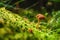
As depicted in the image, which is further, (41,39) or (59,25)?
(59,25)

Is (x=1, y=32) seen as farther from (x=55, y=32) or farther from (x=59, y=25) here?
(x=59, y=25)

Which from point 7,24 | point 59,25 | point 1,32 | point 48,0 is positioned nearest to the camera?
point 1,32

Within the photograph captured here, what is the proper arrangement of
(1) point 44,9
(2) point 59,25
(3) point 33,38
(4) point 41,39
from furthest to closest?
(1) point 44,9 → (2) point 59,25 → (4) point 41,39 → (3) point 33,38

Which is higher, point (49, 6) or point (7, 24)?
point (49, 6)

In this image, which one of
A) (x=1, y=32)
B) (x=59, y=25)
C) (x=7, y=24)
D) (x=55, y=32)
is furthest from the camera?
(x=59, y=25)

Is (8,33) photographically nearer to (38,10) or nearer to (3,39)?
(3,39)

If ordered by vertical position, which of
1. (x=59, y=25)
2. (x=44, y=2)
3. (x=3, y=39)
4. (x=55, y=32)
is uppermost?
(x=44, y=2)

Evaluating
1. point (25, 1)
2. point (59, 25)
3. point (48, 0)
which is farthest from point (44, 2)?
point (59, 25)

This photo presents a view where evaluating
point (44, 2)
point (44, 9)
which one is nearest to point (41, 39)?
point (44, 9)

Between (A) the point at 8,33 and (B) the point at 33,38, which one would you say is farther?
(B) the point at 33,38
